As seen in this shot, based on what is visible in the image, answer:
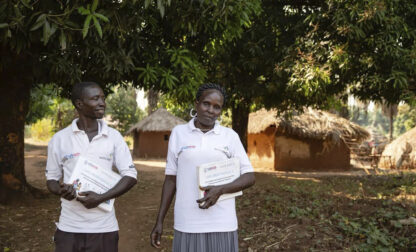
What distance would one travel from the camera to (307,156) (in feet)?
54.9

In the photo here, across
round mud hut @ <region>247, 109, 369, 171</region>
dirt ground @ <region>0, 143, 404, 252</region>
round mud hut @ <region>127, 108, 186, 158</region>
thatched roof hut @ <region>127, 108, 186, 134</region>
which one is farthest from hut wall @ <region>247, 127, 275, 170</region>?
dirt ground @ <region>0, 143, 404, 252</region>

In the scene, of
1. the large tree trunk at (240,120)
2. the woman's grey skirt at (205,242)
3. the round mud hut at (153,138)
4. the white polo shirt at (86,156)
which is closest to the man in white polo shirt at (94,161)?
the white polo shirt at (86,156)

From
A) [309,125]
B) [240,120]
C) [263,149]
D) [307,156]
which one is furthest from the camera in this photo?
[263,149]

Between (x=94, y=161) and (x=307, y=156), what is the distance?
15383mm

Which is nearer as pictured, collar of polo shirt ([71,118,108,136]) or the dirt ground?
collar of polo shirt ([71,118,108,136])

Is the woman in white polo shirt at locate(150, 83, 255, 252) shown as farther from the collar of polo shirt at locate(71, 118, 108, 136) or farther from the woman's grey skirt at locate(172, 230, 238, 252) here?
the collar of polo shirt at locate(71, 118, 108, 136)

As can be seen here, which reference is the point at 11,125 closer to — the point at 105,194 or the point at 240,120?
the point at 105,194

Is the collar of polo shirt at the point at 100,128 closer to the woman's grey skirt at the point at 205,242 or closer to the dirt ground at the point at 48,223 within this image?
the woman's grey skirt at the point at 205,242

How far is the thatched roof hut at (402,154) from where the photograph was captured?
16.8 meters

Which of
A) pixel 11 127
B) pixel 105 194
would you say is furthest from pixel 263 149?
pixel 105 194

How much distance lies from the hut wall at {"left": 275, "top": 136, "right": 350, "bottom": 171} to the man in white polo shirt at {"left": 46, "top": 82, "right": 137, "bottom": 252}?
14.1 metres

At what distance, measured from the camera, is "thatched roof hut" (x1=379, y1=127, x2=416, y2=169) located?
55.2ft

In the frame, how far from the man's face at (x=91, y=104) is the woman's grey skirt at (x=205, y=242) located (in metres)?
0.96

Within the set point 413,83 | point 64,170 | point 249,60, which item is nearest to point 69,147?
point 64,170
